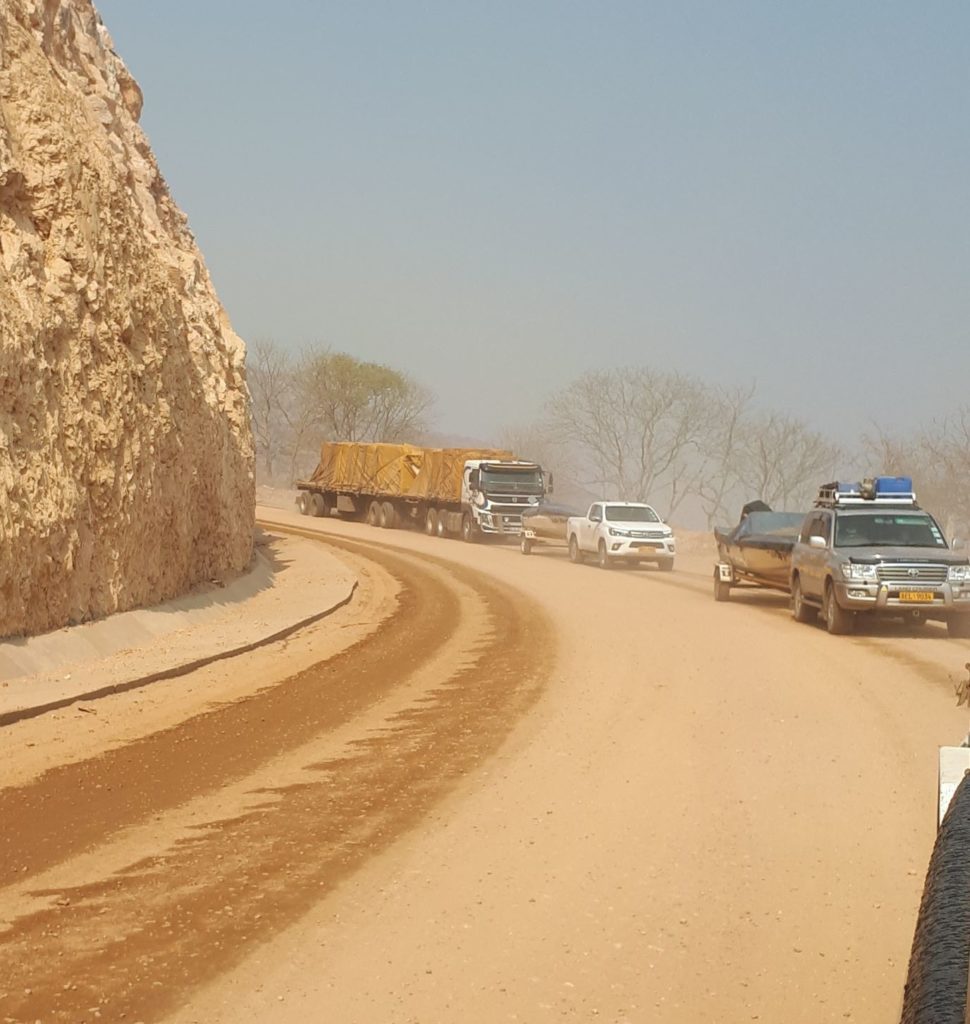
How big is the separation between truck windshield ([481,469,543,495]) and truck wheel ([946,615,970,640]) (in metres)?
26.8

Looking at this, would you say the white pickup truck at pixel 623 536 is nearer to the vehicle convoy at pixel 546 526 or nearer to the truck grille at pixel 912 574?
the vehicle convoy at pixel 546 526

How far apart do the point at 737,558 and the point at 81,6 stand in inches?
691

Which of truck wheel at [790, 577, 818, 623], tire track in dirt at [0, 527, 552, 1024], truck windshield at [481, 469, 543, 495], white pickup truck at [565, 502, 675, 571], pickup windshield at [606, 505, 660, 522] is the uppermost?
truck windshield at [481, 469, 543, 495]

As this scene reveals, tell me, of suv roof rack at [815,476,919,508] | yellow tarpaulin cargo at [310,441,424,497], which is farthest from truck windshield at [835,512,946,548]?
yellow tarpaulin cargo at [310,441,424,497]

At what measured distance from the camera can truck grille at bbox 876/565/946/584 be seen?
65.5 ft

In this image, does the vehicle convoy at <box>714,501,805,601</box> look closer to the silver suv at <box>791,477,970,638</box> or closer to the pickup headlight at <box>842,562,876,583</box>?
the silver suv at <box>791,477,970,638</box>

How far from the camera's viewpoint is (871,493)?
74.4ft

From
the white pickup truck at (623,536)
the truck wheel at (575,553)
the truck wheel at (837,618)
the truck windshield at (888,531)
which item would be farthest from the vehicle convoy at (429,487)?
the truck wheel at (837,618)

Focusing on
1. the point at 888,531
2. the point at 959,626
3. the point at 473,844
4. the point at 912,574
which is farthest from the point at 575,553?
the point at 473,844

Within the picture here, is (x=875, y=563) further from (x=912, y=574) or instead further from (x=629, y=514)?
(x=629, y=514)

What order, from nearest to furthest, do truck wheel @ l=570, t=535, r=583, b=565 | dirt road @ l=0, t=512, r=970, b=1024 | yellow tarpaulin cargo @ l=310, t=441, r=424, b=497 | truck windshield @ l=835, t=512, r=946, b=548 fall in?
dirt road @ l=0, t=512, r=970, b=1024 → truck windshield @ l=835, t=512, r=946, b=548 → truck wheel @ l=570, t=535, r=583, b=565 → yellow tarpaulin cargo @ l=310, t=441, r=424, b=497

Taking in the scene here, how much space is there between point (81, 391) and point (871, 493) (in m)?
12.5

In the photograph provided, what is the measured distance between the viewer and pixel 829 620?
2055 centimetres

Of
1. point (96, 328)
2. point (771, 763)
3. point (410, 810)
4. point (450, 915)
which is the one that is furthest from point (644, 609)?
point (450, 915)
